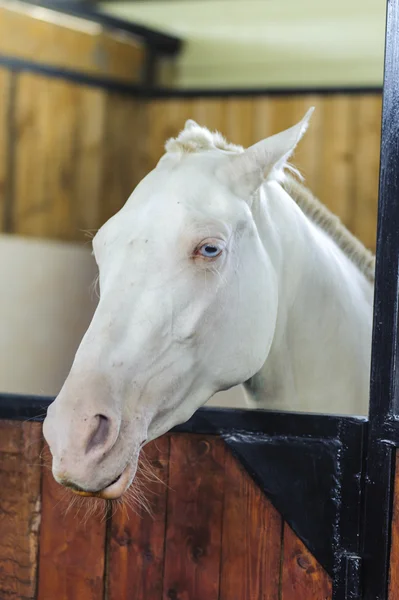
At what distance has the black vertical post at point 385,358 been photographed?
1.71 meters

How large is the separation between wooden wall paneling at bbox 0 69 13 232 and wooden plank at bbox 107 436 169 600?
284cm

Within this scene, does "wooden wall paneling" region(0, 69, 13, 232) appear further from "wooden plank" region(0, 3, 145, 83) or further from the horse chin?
the horse chin

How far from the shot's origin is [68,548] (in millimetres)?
2053

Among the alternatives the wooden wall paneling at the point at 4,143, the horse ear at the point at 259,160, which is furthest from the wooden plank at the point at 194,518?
the wooden wall paneling at the point at 4,143

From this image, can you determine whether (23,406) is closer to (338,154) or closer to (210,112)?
(338,154)

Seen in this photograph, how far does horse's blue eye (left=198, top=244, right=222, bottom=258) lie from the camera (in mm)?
1727

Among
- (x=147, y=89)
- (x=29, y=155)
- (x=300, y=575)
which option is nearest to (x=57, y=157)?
(x=29, y=155)

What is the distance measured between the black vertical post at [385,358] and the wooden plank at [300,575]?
104 mm

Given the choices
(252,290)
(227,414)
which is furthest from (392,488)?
(252,290)

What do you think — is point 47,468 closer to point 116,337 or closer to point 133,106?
point 116,337

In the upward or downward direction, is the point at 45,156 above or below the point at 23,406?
above

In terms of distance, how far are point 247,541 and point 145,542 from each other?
0.85ft

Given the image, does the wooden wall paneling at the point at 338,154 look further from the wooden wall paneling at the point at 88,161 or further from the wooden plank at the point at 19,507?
the wooden plank at the point at 19,507

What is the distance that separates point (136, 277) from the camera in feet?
A: 5.42
